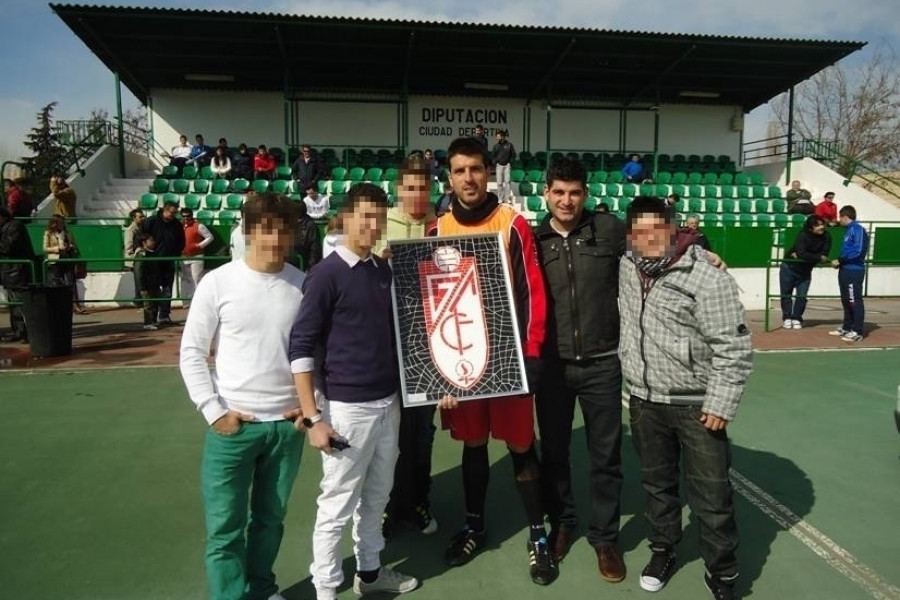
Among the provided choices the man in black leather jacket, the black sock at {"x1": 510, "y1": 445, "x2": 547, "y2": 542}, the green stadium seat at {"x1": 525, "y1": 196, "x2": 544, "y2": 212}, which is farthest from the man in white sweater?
the green stadium seat at {"x1": 525, "y1": 196, "x2": 544, "y2": 212}

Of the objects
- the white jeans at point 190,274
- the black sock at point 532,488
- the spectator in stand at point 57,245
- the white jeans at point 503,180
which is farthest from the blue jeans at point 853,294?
the spectator in stand at point 57,245

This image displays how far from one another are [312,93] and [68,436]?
16.3m

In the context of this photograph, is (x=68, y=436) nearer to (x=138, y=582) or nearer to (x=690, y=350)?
Answer: (x=138, y=582)

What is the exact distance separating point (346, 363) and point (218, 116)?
19088mm

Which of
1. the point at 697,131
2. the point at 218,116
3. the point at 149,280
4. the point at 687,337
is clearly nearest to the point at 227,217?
the point at 149,280

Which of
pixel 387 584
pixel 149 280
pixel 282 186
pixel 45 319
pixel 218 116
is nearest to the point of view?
pixel 387 584

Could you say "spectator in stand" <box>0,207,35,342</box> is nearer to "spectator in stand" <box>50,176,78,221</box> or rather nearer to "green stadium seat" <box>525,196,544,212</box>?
"spectator in stand" <box>50,176,78,221</box>

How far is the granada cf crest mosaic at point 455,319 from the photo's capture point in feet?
8.71

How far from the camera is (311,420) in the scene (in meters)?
2.42

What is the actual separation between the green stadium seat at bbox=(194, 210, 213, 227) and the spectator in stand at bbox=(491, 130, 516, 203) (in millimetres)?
6903

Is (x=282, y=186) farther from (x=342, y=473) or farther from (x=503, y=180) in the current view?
(x=342, y=473)

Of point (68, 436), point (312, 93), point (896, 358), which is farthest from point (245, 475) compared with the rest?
point (312, 93)

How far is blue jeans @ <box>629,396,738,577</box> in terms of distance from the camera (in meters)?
2.73

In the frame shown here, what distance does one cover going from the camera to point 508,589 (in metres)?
2.86
